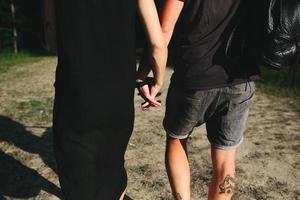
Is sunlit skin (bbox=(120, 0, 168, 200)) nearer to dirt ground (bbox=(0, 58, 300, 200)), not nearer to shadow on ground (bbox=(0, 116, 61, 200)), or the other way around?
dirt ground (bbox=(0, 58, 300, 200))

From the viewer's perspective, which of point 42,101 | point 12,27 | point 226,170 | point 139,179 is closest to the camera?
point 226,170

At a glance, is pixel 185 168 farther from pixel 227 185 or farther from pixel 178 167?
pixel 227 185

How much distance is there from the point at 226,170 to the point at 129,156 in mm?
1639

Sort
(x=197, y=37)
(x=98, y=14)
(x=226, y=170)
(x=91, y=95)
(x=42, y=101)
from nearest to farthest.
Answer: (x=98, y=14) → (x=91, y=95) → (x=197, y=37) → (x=226, y=170) → (x=42, y=101)

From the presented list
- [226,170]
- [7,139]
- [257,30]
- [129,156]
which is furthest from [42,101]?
[257,30]

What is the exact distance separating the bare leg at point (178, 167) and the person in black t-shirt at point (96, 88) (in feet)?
1.59

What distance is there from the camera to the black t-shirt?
1908mm

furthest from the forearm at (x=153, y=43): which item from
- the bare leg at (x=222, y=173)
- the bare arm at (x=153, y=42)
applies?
the bare leg at (x=222, y=173)

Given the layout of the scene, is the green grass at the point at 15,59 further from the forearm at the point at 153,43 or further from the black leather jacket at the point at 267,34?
the black leather jacket at the point at 267,34

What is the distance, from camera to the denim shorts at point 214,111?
82.2 inches

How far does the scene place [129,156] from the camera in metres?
3.78

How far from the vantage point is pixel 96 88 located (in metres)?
1.62

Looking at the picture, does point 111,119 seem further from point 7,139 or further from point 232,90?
point 7,139

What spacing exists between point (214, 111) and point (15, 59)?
8.97 metres
